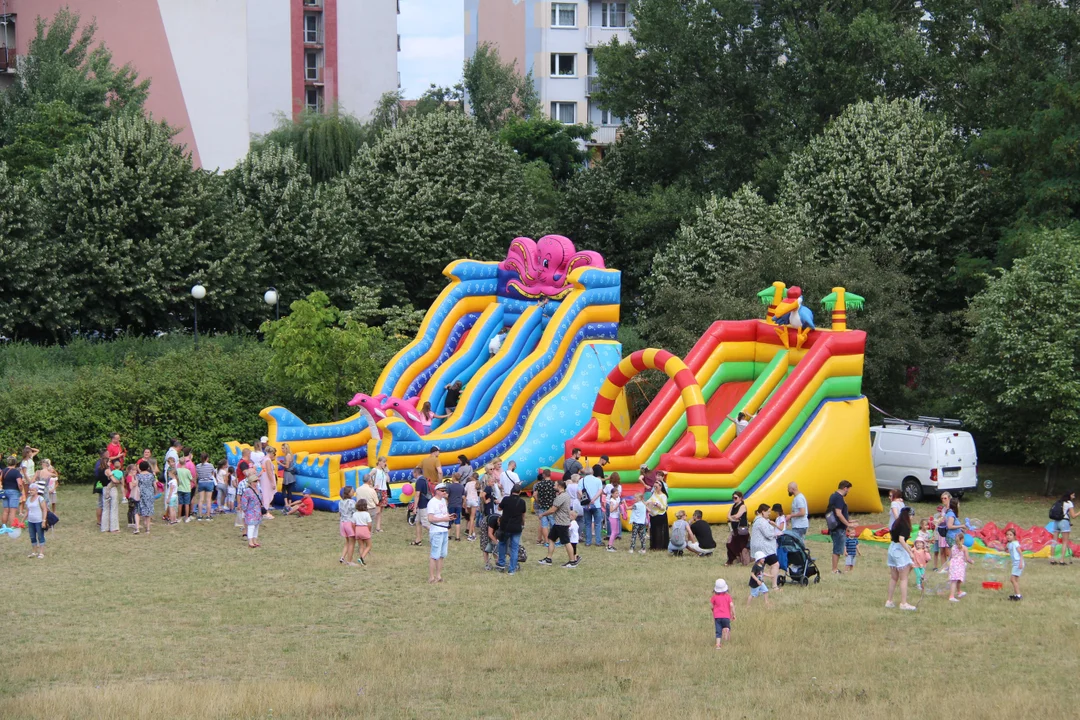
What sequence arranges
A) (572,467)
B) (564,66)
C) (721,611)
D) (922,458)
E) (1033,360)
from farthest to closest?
(564,66) → (1033,360) → (922,458) → (572,467) → (721,611)

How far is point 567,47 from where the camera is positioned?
232 ft

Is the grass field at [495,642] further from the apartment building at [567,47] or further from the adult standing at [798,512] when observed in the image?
the apartment building at [567,47]

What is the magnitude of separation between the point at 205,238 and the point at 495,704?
Answer: 2718 cm

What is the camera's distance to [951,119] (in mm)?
42938

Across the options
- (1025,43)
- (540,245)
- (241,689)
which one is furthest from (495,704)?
(1025,43)

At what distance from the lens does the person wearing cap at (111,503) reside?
23547mm

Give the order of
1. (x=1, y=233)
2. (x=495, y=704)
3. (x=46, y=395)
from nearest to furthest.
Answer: (x=495, y=704) → (x=46, y=395) → (x=1, y=233)

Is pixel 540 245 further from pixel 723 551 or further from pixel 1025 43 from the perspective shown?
pixel 1025 43

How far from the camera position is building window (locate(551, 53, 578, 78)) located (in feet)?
234

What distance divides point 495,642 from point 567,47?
58368 millimetres

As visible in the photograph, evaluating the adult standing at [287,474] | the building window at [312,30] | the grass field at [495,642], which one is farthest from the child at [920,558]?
the building window at [312,30]

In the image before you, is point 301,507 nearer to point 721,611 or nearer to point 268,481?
point 268,481

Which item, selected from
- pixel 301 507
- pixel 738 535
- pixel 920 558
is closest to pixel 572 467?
pixel 738 535

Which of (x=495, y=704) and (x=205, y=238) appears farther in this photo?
(x=205, y=238)
